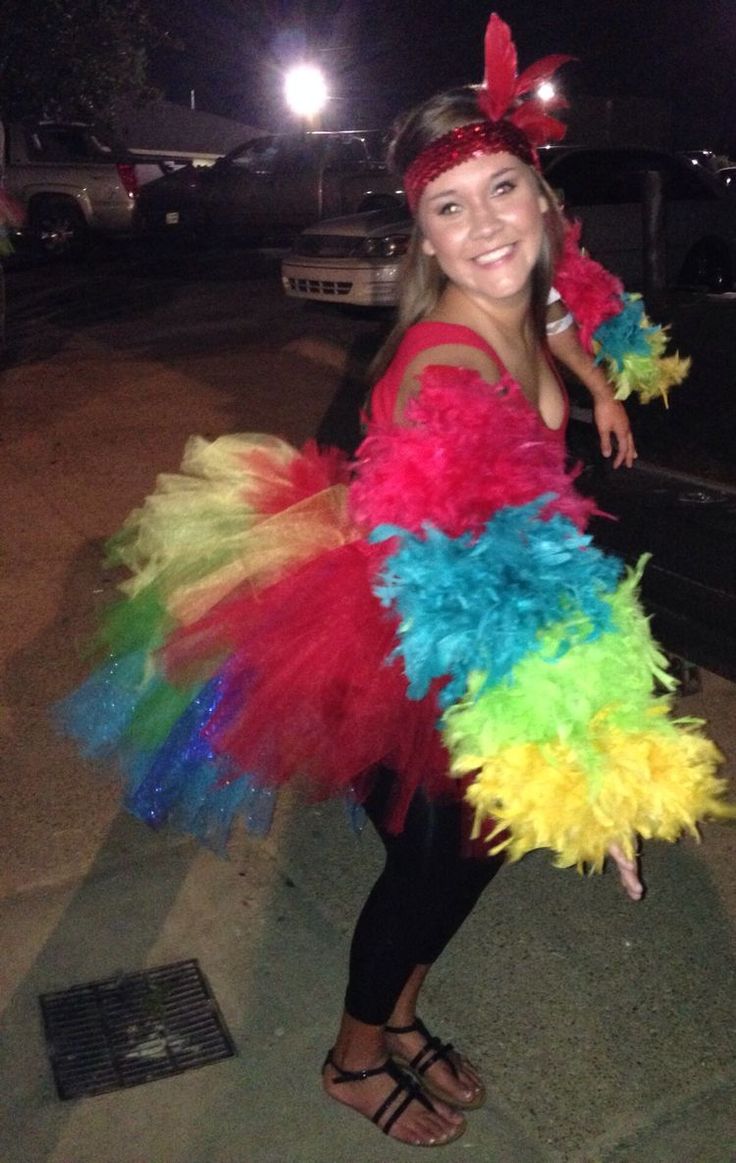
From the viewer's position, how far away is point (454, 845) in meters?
2.20

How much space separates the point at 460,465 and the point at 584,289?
3.48 feet

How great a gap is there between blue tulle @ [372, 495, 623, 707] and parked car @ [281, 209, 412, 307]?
867 centimetres

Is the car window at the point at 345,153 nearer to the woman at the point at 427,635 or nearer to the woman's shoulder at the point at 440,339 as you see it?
the woman at the point at 427,635

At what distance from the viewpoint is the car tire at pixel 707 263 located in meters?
10.5

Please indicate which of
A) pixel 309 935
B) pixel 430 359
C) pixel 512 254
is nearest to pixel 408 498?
pixel 430 359

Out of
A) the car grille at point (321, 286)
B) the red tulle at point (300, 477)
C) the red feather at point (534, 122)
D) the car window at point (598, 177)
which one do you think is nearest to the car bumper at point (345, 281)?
the car grille at point (321, 286)

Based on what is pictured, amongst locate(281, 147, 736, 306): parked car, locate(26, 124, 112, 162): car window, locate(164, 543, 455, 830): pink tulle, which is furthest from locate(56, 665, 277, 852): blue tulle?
locate(26, 124, 112, 162): car window

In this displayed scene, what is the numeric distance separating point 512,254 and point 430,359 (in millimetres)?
298

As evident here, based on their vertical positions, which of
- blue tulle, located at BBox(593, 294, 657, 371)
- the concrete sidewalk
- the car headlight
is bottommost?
the concrete sidewalk

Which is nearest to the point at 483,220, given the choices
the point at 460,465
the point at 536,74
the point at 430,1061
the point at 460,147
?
the point at 460,147

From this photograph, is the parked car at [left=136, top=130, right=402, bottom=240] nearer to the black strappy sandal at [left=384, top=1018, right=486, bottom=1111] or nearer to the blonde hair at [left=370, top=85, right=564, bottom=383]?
the blonde hair at [left=370, top=85, right=564, bottom=383]

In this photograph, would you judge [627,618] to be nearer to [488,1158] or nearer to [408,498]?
[408,498]

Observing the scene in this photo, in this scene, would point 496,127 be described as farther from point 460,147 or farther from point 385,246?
point 385,246

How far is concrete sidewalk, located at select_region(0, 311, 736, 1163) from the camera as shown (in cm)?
245
